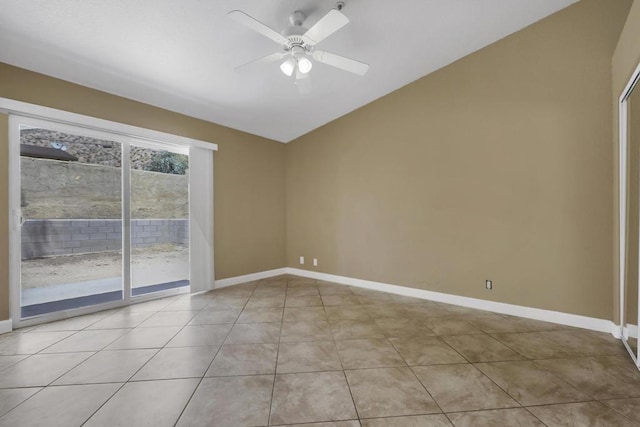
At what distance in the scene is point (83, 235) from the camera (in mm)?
3244

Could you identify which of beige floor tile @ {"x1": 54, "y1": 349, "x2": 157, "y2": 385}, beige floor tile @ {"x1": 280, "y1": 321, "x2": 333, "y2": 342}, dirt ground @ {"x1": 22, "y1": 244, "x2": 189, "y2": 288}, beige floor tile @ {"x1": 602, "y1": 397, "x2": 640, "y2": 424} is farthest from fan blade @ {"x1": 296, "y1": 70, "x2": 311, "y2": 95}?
beige floor tile @ {"x1": 602, "y1": 397, "x2": 640, "y2": 424}

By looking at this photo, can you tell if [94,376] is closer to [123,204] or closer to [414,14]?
[123,204]

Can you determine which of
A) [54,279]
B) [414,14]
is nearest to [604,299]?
[414,14]

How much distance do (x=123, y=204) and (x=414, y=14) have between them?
13.1ft

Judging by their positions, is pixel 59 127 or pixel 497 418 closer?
pixel 497 418

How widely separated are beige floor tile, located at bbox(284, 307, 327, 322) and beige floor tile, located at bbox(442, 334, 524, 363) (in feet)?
4.34

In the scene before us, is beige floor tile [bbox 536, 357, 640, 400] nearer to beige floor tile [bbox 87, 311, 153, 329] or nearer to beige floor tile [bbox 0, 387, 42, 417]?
beige floor tile [bbox 0, 387, 42, 417]

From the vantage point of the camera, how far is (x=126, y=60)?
110 inches

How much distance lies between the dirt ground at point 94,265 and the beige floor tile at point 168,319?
0.81 meters

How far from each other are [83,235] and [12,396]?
1941mm

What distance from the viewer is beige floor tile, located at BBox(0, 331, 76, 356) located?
234 centimetres

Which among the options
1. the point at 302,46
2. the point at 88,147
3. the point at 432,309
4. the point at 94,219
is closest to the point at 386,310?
the point at 432,309

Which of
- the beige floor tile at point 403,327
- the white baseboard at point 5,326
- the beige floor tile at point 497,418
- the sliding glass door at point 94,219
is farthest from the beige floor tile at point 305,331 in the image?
the white baseboard at point 5,326

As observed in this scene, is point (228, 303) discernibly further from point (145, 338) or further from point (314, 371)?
point (314, 371)
